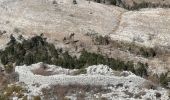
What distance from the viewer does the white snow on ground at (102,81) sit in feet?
205

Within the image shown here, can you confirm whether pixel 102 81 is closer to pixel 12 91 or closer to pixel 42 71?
pixel 42 71

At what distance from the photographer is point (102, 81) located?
64.8 meters

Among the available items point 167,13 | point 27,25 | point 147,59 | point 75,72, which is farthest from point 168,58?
point 75,72

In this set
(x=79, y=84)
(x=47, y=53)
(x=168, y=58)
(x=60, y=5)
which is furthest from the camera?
(x=60, y=5)

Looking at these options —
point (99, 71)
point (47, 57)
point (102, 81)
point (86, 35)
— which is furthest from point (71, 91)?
point (86, 35)

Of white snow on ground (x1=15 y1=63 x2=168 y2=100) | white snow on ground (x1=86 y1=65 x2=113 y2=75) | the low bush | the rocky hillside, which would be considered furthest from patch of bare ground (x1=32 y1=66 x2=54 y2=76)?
the rocky hillside

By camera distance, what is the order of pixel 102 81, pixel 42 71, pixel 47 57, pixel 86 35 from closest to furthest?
pixel 102 81 → pixel 42 71 → pixel 47 57 → pixel 86 35

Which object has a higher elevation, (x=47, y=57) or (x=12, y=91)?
(x=12, y=91)

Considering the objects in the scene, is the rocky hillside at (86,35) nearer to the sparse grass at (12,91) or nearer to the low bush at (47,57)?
the low bush at (47,57)

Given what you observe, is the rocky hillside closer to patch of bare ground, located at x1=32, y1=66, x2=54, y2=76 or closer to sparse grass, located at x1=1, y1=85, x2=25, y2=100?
patch of bare ground, located at x1=32, y1=66, x2=54, y2=76

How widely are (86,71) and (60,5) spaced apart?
383ft

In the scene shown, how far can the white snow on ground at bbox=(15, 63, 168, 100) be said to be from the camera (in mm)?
62531

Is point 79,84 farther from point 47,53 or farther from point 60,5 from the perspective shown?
point 60,5

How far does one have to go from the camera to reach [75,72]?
226ft
